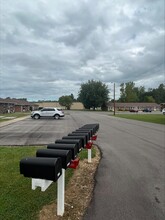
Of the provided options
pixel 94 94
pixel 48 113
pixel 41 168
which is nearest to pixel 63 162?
pixel 41 168

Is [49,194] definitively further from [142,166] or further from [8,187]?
[142,166]

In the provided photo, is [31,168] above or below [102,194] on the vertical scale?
above

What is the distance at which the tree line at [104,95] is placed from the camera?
3718 inches

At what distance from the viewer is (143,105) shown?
412ft

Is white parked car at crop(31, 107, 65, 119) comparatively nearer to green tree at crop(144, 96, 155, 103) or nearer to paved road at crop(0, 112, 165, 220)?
paved road at crop(0, 112, 165, 220)

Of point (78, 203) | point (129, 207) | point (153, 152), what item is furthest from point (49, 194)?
point (153, 152)

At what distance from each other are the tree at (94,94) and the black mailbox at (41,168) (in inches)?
3546

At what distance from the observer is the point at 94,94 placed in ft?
306

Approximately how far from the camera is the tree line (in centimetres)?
9444

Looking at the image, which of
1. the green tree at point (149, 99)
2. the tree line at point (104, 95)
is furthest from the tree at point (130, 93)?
the green tree at point (149, 99)

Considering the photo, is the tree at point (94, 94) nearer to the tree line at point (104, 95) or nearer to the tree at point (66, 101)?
the tree line at point (104, 95)

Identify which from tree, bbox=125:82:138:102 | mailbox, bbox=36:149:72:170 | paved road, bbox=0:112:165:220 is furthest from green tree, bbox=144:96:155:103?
mailbox, bbox=36:149:72:170

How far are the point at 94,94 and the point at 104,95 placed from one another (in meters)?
4.24

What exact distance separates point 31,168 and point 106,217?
1.51 meters
